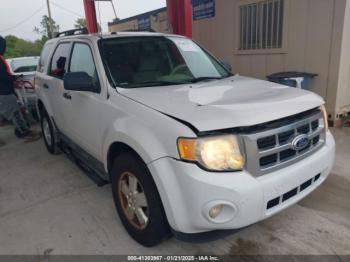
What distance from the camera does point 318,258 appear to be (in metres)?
2.38

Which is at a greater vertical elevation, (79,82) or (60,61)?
(60,61)

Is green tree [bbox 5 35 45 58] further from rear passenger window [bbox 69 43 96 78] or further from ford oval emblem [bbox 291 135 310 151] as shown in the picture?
ford oval emblem [bbox 291 135 310 151]

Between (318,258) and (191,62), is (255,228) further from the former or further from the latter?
(191,62)

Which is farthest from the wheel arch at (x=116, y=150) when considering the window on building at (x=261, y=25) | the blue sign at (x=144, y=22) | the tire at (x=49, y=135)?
the blue sign at (x=144, y=22)

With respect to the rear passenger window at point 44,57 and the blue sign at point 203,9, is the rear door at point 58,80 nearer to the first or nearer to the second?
the rear passenger window at point 44,57

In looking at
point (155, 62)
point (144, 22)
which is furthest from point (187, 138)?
point (144, 22)

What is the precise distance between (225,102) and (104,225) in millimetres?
1691

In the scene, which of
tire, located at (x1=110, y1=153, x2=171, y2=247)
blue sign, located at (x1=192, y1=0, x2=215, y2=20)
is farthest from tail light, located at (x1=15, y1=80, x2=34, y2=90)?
tire, located at (x1=110, y1=153, x2=171, y2=247)

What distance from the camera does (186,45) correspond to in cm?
368

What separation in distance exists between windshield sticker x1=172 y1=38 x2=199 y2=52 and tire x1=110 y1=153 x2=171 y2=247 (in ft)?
5.37

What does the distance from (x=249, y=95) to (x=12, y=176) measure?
353 centimetres

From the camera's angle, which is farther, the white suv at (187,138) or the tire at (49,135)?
the tire at (49,135)

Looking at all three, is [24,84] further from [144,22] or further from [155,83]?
[144,22]

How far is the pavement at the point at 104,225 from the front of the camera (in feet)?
8.42
